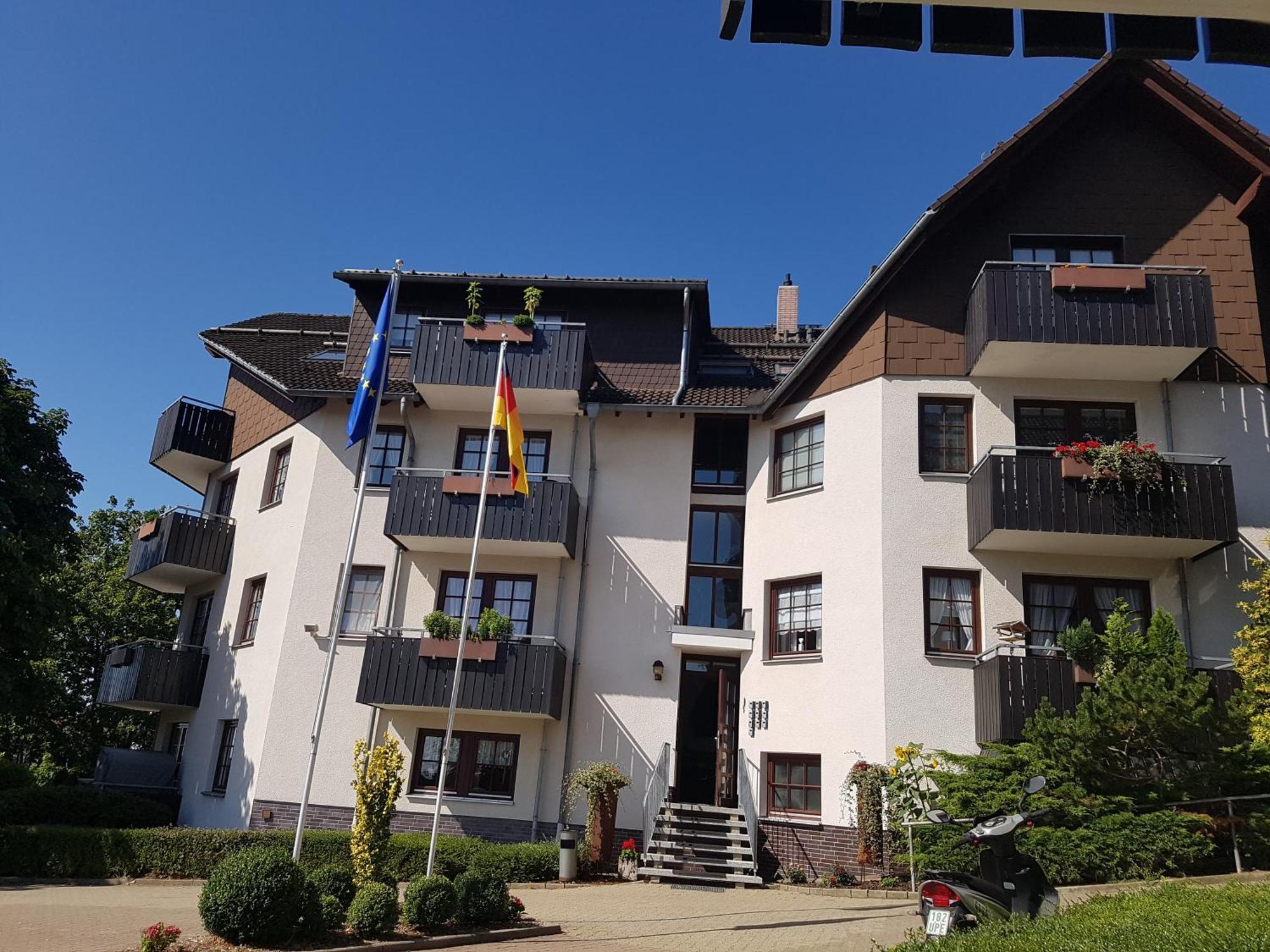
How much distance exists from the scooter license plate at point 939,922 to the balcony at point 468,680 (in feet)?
40.0

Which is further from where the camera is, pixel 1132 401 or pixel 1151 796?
pixel 1132 401

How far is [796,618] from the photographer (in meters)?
20.2

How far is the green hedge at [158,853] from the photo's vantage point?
17.6m

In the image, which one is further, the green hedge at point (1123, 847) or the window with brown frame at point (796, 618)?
the window with brown frame at point (796, 618)

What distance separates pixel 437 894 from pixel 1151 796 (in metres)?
10.3

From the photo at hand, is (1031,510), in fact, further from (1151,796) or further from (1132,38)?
(1132,38)

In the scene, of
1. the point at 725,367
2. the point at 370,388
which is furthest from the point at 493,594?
the point at 725,367

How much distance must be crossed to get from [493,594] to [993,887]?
14.6m

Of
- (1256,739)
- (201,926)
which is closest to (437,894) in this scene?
(201,926)

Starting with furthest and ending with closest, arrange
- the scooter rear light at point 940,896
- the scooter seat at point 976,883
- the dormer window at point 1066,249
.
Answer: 1. the dormer window at point 1066,249
2. the scooter seat at point 976,883
3. the scooter rear light at point 940,896

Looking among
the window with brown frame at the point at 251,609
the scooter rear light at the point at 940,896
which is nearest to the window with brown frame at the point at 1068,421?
the scooter rear light at the point at 940,896

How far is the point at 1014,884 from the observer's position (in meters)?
9.27

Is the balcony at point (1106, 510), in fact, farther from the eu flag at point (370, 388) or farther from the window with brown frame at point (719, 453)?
the eu flag at point (370, 388)

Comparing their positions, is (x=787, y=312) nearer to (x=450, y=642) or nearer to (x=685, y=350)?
(x=685, y=350)
